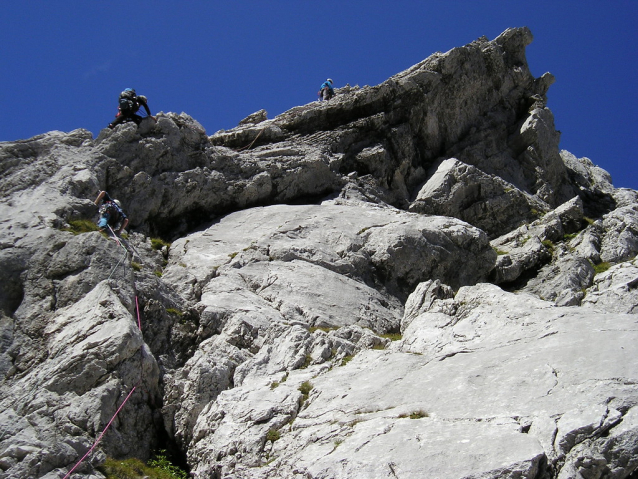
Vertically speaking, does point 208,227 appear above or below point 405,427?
above

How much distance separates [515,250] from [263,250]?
14529mm

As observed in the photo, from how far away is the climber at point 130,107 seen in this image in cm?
3694

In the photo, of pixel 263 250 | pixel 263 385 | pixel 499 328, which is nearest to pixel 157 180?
pixel 263 250

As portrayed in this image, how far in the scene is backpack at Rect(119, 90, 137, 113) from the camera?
3688 centimetres

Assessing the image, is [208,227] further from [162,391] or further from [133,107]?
[162,391]

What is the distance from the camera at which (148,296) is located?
86.0ft

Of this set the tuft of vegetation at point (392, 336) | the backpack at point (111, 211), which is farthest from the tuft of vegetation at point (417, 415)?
the backpack at point (111, 211)

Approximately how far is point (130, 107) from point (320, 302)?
18.0 metres

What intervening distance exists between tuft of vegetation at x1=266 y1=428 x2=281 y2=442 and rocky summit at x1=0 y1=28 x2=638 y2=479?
48 millimetres

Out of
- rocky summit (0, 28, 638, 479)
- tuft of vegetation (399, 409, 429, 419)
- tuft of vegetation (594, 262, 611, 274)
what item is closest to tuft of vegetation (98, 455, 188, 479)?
rocky summit (0, 28, 638, 479)

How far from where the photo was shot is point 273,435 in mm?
18203

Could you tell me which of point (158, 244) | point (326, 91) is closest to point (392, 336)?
point (158, 244)

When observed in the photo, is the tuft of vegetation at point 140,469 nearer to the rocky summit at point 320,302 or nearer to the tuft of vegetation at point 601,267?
the rocky summit at point 320,302

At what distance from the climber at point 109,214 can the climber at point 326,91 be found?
2250 centimetres
